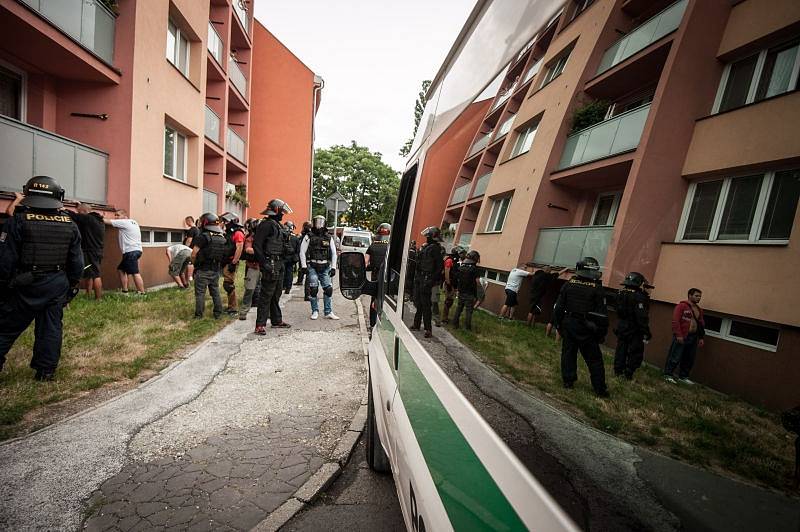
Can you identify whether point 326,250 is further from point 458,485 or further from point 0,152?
point 458,485

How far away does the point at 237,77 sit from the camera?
55.6 ft

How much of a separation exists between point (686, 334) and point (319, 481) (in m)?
2.79

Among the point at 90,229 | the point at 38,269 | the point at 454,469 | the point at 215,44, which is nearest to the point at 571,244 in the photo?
the point at 454,469

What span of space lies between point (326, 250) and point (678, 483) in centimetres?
761

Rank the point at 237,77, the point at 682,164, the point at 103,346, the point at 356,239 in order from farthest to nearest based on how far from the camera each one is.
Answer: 1. the point at 356,239
2. the point at 237,77
3. the point at 103,346
4. the point at 682,164

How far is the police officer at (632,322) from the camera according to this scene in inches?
30.8

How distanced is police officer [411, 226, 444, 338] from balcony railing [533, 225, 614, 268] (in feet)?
1.69

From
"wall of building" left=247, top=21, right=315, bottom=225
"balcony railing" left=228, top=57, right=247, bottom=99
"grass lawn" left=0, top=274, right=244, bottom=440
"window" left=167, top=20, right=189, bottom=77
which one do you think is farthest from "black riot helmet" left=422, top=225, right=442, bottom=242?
"wall of building" left=247, top=21, right=315, bottom=225

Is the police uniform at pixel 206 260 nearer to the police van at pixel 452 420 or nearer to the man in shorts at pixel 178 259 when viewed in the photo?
the man in shorts at pixel 178 259

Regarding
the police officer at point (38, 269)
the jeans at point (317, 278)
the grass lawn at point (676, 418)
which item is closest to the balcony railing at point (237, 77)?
the jeans at point (317, 278)

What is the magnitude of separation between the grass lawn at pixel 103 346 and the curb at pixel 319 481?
242 centimetres

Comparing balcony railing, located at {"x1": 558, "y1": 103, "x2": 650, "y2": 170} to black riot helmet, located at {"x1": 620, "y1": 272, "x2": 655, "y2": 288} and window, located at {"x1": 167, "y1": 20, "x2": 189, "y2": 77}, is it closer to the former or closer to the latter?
black riot helmet, located at {"x1": 620, "y1": 272, "x2": 655, "y2": 288}

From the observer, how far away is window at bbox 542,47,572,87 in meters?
1.02

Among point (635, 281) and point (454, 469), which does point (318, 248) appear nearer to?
point (454, 469)
